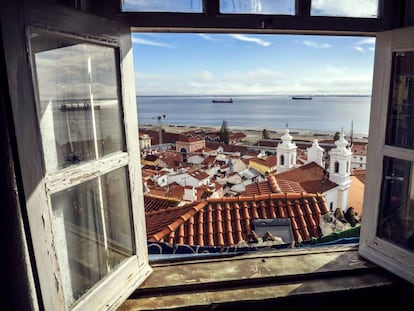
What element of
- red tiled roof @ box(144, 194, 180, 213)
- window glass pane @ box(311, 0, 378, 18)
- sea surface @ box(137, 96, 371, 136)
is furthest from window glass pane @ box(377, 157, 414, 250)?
sea surface @ box(137, 96, 371, 136)

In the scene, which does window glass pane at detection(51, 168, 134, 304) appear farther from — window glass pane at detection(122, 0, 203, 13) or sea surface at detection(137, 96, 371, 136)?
sea surface at detection(137, 96, 371, 136)

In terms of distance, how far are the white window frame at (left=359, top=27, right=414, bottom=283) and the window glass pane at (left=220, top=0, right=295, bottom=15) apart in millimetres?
353

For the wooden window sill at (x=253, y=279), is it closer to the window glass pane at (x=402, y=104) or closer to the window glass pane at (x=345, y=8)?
the window glass pane at (x=402, y=104)

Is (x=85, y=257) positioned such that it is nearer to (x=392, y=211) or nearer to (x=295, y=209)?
(x=392, y=211)

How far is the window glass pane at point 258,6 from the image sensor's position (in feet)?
3.10

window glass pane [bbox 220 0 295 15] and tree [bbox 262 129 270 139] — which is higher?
window glass pane [bbox 220 0 295 15]

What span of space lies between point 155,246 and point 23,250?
1.73 metres

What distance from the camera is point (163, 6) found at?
3.00ft

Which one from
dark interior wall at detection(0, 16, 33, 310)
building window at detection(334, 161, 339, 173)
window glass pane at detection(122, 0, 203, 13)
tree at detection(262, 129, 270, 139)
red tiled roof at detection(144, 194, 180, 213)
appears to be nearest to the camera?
dark interior wall at detection(0, 16, 33, 310)

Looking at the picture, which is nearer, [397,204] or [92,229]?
[92,229]

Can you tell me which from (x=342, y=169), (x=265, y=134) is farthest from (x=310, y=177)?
(x=265, y=134)

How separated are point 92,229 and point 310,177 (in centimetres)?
966

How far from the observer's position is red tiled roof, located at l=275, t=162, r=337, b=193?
887 centimetres

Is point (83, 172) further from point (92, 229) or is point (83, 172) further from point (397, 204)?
point (397, 204)
